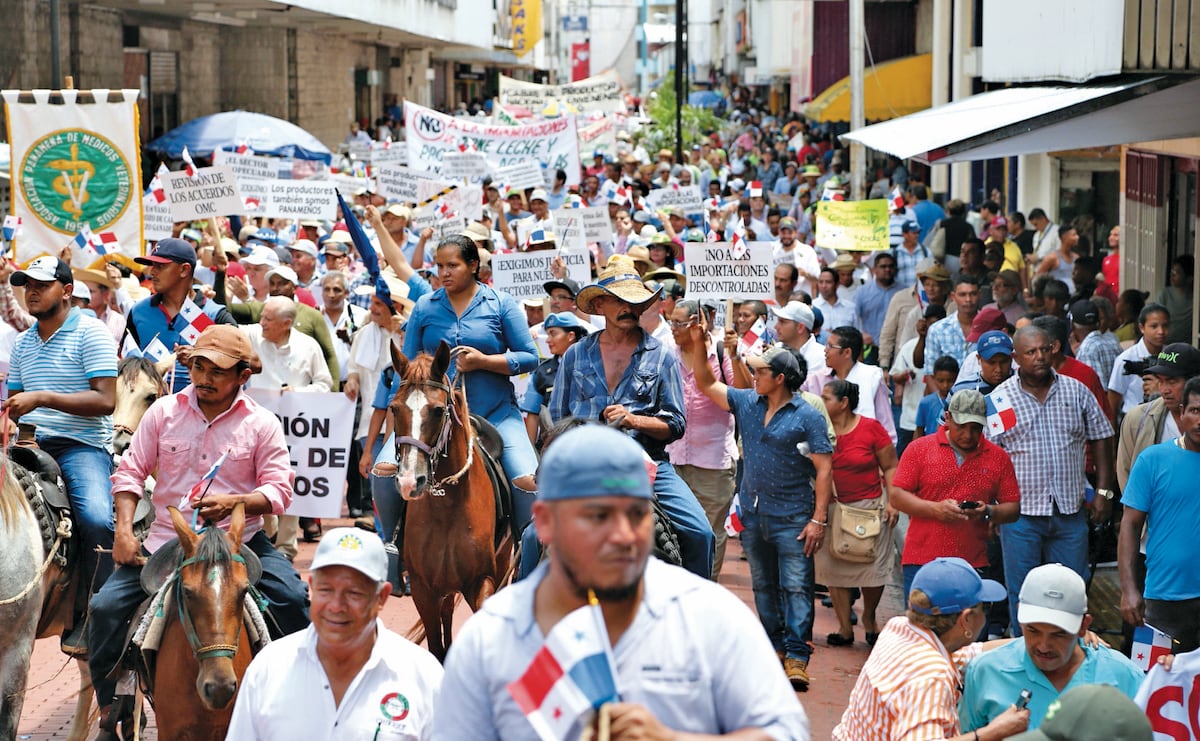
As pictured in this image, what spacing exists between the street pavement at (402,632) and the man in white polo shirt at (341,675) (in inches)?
163

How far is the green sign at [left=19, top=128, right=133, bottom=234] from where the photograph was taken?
13.9m

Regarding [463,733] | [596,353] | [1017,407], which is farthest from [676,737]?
[1017,407]

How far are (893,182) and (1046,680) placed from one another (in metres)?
28.2

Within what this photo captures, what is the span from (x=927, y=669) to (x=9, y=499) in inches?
179

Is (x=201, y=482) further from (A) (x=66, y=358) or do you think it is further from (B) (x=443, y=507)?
(B) (x=443, y=507)

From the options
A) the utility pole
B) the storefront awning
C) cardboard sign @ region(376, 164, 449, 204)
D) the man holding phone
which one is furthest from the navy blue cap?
the storefront awning

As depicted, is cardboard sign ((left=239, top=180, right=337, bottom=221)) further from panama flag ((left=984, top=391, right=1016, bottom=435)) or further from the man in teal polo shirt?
the man in teal polo shirt

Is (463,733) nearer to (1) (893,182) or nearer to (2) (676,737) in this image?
(2) (676,737)

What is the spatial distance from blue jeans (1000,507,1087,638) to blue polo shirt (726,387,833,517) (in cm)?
120

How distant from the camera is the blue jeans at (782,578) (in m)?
10.2

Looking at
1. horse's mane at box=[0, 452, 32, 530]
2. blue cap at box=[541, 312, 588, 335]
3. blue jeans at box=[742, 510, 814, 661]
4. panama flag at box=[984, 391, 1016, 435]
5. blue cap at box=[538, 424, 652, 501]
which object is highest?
blue cap at box=[538, 424, 652, 501]

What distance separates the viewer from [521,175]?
22.2 m

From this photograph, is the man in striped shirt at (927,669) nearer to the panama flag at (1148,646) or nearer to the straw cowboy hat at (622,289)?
the panama flag at (1148,646)

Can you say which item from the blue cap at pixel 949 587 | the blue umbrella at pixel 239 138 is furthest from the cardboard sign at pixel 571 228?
the blue umbrella at pixel 239 138
